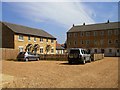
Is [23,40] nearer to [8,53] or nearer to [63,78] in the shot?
[8,53]

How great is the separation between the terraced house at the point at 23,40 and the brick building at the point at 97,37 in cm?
2095

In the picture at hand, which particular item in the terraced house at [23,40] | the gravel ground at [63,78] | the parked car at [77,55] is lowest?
the gravel ground at [63,78]

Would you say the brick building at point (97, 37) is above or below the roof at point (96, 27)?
below

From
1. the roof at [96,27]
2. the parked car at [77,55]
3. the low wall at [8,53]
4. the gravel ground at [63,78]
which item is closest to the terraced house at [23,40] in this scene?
the low wall at [8,53]

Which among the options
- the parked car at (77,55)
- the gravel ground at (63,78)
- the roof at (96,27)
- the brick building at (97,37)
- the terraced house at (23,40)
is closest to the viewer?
the gravel ground at (63,78)

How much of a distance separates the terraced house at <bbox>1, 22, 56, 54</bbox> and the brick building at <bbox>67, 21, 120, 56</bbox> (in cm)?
2095

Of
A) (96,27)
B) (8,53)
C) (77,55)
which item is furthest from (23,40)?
(96,27)

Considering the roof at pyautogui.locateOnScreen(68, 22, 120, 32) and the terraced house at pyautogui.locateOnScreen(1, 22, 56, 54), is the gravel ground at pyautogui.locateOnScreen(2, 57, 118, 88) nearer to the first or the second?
the terraced house at pyautogui.locateOnScreen(1, 22, 56, 54)

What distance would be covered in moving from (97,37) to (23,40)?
1328 inches

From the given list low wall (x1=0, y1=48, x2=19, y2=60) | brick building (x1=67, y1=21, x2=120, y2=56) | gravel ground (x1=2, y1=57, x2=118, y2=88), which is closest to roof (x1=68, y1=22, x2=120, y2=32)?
brick building (x1=67, y1=21, x2=120, y2=56)

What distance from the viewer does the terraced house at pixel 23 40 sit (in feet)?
143

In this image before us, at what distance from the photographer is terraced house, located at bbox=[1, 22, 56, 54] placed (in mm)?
43528

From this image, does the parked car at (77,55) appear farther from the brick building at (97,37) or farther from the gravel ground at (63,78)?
the brick building at (97,37)

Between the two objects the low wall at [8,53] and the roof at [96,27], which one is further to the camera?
the roof at [96,27]
